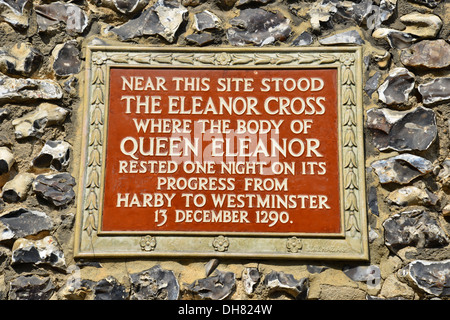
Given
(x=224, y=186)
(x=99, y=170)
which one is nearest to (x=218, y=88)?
(x=224, y=186)

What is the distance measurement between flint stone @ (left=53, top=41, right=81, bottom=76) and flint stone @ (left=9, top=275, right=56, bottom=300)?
41.5 inches

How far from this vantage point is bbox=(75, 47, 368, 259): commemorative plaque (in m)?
2.83

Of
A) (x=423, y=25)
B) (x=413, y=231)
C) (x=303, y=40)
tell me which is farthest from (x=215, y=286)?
(x=423, y=25)

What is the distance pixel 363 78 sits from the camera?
9.88 feet

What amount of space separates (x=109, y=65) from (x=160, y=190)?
2.33 ft

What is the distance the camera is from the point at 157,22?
311 centimetres

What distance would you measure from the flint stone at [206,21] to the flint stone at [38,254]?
1.32m

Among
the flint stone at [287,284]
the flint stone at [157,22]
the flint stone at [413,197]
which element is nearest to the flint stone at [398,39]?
the flint stone at [413,197]

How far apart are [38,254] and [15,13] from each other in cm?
128

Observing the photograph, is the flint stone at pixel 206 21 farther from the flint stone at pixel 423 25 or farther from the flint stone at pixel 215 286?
the flint stone at pixel 215 286

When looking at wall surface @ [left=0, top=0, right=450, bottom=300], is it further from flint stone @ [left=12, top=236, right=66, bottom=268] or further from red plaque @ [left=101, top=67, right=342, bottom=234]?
red plaque @ [left=101, top=67, right=342, bottom=234]

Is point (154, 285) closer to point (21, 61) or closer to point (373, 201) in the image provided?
point (373, 201)

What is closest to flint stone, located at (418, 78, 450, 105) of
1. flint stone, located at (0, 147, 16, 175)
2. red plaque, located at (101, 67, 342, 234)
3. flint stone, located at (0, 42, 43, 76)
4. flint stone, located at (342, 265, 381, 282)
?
red plaque, located at (101, 67, 342, 234)

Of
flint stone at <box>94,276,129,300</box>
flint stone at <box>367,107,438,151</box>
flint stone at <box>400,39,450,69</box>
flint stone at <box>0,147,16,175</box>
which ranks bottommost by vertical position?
flint stone at <box>94,276,129,300</box>
